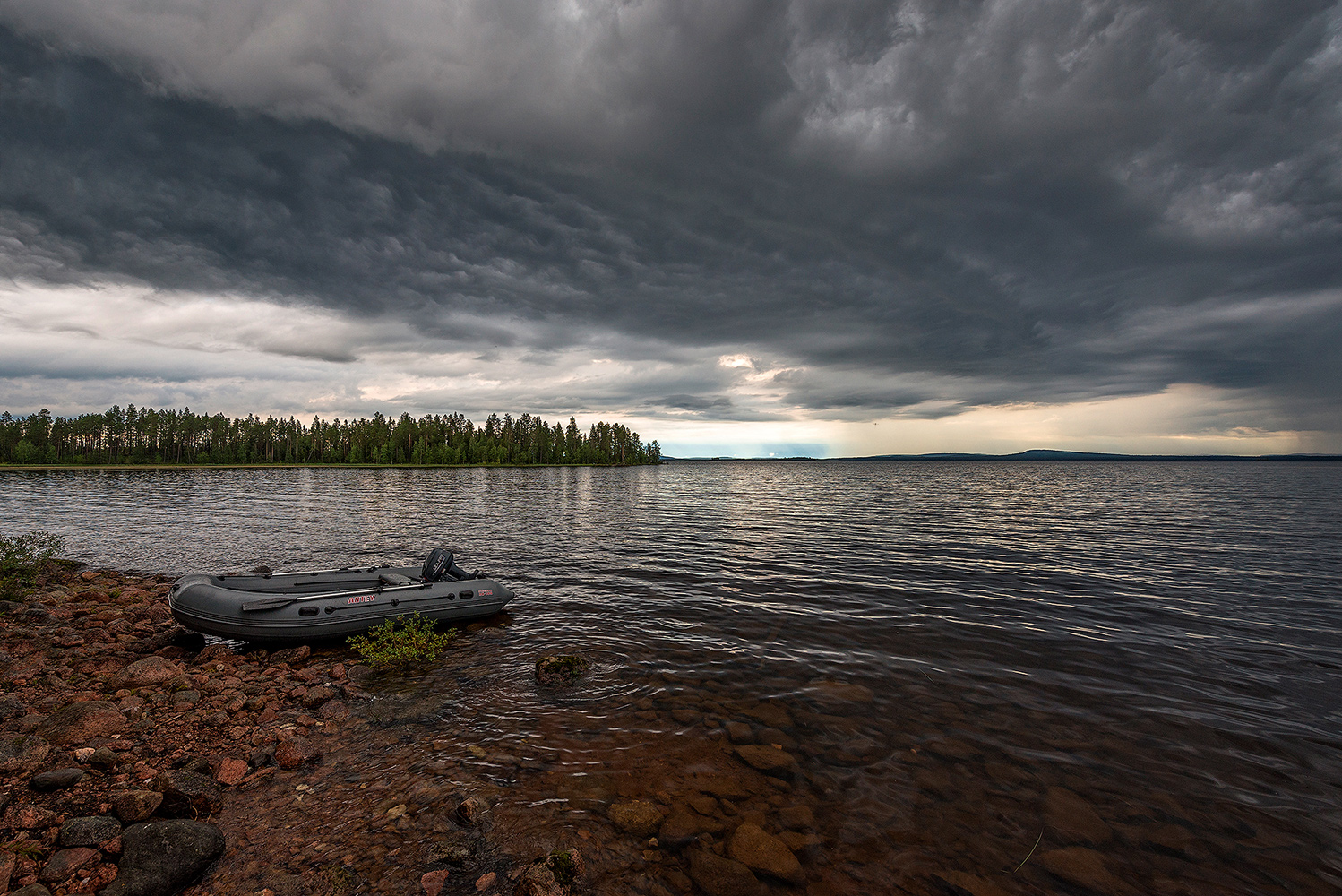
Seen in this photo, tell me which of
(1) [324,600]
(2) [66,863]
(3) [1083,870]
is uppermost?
(1) [324,600]

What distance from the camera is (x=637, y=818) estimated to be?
6555 mm

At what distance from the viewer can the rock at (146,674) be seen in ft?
30.2

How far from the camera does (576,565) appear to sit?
22.0 m

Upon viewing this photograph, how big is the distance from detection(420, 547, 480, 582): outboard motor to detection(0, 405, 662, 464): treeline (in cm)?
15930

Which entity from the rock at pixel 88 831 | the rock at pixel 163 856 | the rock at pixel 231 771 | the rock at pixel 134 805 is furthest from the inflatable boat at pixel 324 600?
the rock at pixel 163 856

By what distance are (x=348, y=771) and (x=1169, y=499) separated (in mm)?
76288

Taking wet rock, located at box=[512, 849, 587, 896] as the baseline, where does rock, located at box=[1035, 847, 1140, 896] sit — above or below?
below

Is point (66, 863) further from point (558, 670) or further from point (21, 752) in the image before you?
point (558, 670)

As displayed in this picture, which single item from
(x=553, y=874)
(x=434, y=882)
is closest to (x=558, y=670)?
(x=434, y=882)

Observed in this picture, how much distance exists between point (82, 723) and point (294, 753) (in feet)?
10.5

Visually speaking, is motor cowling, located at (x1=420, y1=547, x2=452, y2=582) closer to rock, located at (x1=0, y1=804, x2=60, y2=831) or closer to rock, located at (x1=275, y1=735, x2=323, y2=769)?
rock, located at (x1=275, y1=735, x2=323, y2=769)

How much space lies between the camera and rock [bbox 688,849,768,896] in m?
5.59

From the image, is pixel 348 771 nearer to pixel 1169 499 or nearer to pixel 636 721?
pixel 636 721

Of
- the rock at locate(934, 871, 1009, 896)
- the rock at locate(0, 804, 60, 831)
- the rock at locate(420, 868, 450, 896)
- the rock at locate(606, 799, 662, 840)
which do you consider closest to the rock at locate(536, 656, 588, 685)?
the rock at locate(606, 799, 662, 840)
